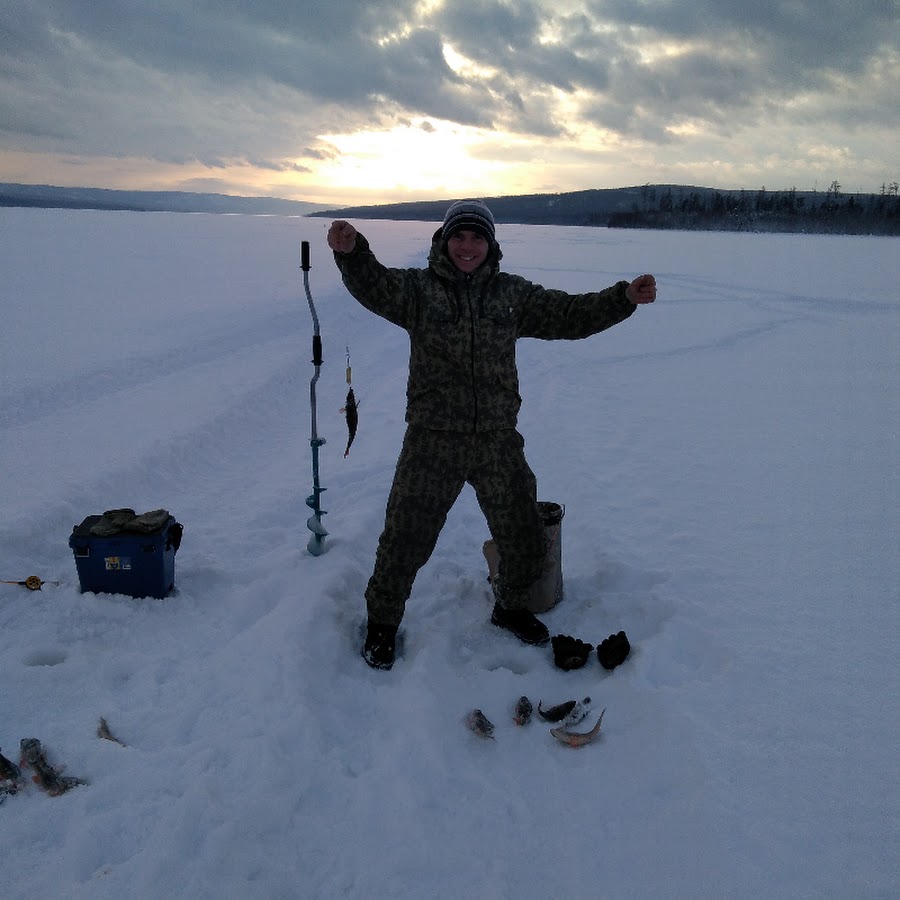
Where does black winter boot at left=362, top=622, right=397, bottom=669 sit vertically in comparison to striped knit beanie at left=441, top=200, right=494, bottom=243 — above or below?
below

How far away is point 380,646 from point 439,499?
82 centimetres

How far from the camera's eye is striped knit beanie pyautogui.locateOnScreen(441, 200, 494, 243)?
2893 millimetres

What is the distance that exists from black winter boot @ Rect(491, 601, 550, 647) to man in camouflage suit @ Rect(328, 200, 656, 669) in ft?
1.27

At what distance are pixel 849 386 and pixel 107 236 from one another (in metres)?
32.6

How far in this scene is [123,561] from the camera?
11.9 ft

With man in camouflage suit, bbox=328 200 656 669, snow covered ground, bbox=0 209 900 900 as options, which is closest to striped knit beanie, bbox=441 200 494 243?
man in camouflage suit, bbox=328 200 656 669

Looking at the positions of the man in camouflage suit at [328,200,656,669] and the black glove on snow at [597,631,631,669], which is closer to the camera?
the man in camouflage suit at [328,200,656,669]

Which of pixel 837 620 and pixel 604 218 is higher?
pixel 604 218

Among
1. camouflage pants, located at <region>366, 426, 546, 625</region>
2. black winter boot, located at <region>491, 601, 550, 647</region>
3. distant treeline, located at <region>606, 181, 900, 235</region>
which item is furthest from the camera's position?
distant treeline, located at <region>606, 181, 900, 235</region>

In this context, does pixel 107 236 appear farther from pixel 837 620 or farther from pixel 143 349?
pixel 837 620

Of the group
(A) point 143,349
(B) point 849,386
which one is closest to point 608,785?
(B) point 849,386

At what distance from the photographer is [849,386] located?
8.68m

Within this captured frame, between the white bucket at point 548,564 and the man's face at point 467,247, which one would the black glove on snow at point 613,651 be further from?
the man's face at point 467,247

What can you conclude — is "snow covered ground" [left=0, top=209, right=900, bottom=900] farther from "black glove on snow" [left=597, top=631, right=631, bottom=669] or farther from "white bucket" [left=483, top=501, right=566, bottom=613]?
"white bucket" [left=483, top=501, right=566, bottom=613]
